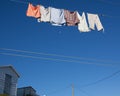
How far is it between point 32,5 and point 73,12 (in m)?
3.30

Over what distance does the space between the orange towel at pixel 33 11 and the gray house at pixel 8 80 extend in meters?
11.6

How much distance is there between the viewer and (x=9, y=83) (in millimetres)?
36906

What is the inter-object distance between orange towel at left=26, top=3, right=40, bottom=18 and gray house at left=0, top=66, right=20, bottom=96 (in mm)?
11609

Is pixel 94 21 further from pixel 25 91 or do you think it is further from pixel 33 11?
pixel 25 91

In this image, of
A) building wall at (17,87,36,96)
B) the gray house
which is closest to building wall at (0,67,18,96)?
the gray house

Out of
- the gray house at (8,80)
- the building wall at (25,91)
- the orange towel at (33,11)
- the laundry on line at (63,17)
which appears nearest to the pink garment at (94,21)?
the laundry on line at (63,17)

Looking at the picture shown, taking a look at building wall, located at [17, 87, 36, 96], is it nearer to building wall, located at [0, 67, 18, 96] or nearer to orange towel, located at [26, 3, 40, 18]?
building wall, located at [0, 67, 18, 96]

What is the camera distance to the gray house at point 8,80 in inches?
1401

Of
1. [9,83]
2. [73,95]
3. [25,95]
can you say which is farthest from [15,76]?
[73,95]

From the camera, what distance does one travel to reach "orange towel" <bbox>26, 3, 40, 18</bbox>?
2553 centimetres

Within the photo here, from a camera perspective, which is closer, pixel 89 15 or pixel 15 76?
pixel 89 15

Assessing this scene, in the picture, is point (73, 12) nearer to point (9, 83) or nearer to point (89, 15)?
point (89, 15)

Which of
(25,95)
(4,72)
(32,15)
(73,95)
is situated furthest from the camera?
(73,95)

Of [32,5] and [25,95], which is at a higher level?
[32,5]
